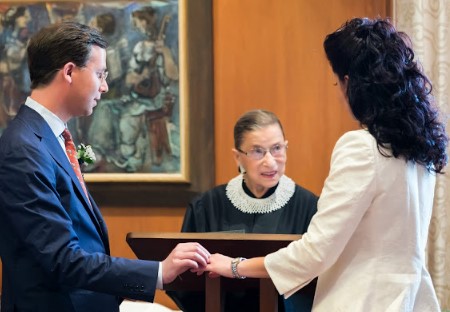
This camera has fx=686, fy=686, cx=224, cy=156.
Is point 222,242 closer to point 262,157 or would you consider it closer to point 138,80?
point 262,157

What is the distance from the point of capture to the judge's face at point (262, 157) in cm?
330

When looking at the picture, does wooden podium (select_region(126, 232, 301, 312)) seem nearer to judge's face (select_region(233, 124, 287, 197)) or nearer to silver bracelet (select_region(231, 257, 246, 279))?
silver bracelet (select_region(231, 257, 246, 279))

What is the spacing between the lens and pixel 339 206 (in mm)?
1887

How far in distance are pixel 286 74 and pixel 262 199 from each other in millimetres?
1219

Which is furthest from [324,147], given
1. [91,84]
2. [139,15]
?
[91,84]

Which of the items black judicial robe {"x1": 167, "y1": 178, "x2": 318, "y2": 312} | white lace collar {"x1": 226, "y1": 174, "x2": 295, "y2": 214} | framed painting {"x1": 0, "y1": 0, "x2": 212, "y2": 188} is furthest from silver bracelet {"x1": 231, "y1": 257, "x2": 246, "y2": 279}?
framed painting {"x1": 0, "y1": 0, "x2": 212, "y2": 188}

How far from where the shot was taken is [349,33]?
201cm

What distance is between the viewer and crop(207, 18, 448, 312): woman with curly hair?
1.89 m

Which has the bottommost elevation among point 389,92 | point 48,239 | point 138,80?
point 48,239

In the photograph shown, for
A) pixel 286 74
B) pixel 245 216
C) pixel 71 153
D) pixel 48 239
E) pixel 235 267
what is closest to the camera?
pixel 48 239

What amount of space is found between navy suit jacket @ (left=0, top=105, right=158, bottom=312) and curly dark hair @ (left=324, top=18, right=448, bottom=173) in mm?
→ 817

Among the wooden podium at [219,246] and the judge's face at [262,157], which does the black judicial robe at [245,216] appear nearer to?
the judge's face at [262,157]

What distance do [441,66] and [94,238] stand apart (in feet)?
8.27

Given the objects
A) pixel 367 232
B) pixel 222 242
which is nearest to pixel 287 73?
pixel 222 242
